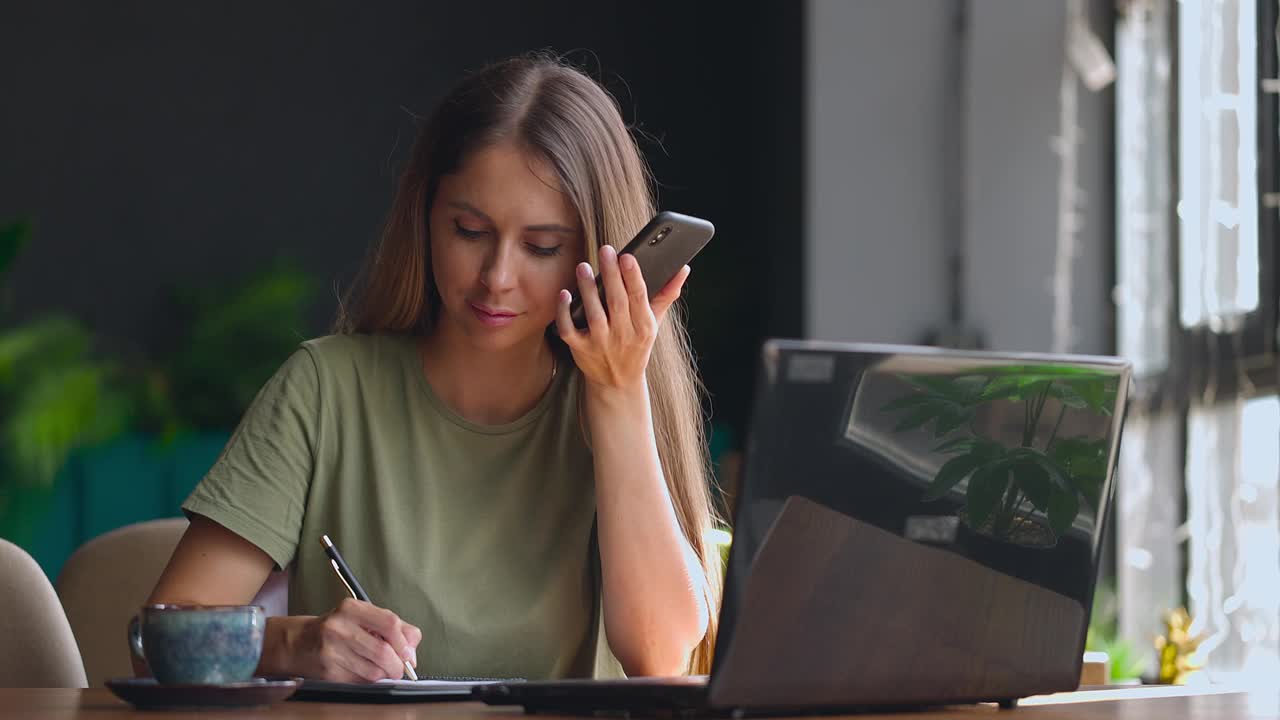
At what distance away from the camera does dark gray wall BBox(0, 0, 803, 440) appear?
16.5ft

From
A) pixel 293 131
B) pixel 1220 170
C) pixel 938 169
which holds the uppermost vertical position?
pixel 293 131

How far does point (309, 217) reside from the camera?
5.26 m

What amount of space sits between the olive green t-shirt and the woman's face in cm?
11

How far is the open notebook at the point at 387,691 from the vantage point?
1009mm

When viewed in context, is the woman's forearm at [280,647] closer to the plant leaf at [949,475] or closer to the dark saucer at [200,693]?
the dark saucer at [200,693]

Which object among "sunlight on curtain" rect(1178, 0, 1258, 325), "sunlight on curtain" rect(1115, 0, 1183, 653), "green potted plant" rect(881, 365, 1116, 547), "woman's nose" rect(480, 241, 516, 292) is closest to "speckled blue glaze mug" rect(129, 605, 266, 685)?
"green potted plant" rect(881, 365, 1116, 547)

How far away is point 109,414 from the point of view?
429cm

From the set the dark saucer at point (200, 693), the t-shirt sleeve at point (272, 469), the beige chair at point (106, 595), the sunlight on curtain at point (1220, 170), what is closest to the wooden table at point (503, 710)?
the dark saucer at point (200, 693)

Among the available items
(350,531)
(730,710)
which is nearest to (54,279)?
(350,531)

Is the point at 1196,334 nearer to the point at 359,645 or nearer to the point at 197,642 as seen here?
the point at 359,645

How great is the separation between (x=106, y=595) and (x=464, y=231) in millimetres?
649

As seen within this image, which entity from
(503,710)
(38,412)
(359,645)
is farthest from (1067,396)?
(38,412)

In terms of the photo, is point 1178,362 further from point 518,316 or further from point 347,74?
point 347,74

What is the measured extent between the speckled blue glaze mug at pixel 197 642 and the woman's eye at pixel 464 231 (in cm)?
60
